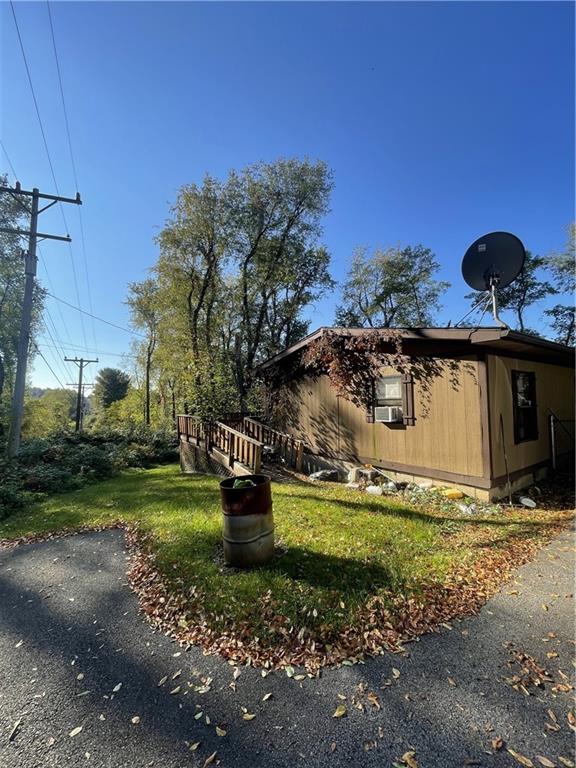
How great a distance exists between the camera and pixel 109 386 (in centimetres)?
3781

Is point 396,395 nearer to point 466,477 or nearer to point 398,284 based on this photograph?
point 466,477

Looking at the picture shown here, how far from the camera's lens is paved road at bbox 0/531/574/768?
1.74 m

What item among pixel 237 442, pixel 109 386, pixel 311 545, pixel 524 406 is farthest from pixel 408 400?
pixel 109 386

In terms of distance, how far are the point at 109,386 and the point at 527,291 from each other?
1572 inches

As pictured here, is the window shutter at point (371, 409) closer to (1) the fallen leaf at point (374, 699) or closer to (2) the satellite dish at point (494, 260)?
(2) the satellite dish at point (494, 260)

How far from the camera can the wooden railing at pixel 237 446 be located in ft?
22.8

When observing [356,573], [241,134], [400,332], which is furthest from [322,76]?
[356,573]

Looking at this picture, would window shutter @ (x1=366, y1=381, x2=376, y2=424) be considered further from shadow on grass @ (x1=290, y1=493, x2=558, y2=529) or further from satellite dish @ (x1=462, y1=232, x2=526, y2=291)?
satellite dish @ (x1=462, y1=232, x2=526, y2=291)

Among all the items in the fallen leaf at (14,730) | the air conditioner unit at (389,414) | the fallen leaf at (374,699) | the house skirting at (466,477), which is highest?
the air conditioner unit at (389,414)

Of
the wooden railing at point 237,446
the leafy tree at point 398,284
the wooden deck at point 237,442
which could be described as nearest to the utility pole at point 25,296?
the wooden deck at point 237,442

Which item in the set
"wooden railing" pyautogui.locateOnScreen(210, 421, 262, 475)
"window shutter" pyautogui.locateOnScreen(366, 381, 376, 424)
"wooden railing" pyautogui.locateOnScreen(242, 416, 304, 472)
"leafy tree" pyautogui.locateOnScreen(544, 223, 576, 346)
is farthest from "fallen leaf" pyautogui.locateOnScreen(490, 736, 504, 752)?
"leafy tree" pyautogui.locateOnScreen(544, 223, 576, 346)

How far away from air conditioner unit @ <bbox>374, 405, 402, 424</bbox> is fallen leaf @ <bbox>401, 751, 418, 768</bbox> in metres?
5.65

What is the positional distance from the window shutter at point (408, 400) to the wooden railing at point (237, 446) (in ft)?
10.3

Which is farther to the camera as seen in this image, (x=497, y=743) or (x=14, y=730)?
(x=14, y=730)
